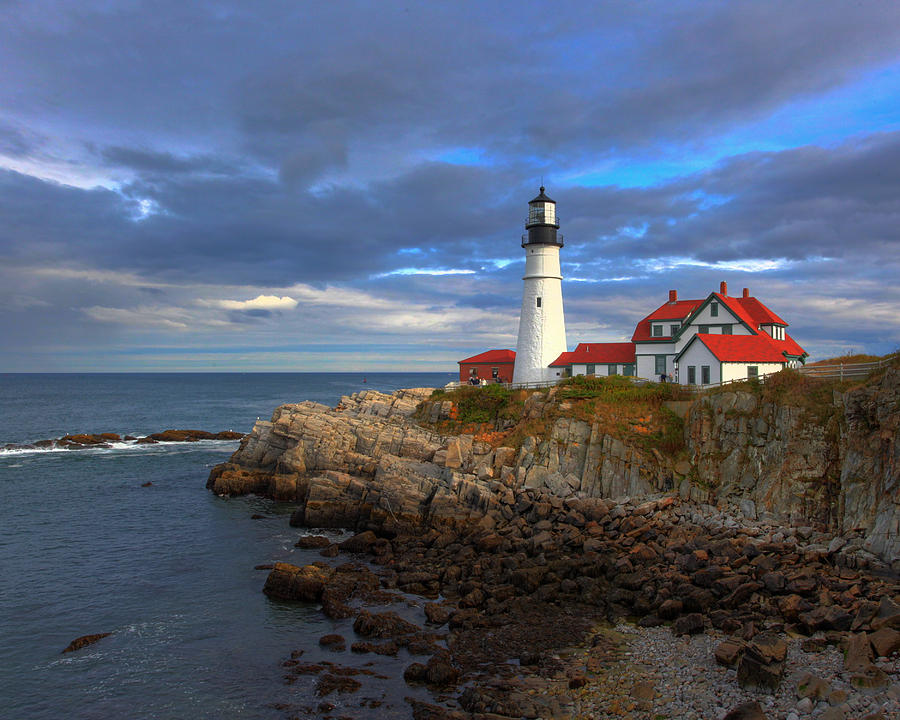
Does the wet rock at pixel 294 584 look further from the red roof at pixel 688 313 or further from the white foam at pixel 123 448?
the white foam at pixel 123 448

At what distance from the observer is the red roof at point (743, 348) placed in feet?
108

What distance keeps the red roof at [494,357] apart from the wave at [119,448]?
2200 cm

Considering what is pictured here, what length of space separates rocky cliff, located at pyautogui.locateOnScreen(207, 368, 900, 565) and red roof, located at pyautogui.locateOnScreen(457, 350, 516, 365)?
9882 mm

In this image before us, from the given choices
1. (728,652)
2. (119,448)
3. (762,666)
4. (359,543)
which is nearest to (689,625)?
(728,652)

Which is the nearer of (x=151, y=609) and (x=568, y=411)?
(x=151, y=609)

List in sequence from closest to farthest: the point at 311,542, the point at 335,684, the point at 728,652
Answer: the point at 728,652
the point at 335,684
the point at 311,542

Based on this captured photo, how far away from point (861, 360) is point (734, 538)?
33.9ft

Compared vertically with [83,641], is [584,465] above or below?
above

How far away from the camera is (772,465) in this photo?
25.0 meters

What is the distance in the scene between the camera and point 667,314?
1583 inches

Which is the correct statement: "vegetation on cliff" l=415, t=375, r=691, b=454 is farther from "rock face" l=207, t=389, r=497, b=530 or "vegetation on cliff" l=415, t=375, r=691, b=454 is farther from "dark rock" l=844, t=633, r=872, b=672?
"dark rock" l=844, t=633, r=872, b=672

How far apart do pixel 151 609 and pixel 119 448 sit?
38.2 m

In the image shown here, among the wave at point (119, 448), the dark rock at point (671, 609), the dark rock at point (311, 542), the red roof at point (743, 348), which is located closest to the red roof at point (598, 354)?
the red roof at point (743, 348)

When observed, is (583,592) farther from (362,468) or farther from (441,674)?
(362,468)
